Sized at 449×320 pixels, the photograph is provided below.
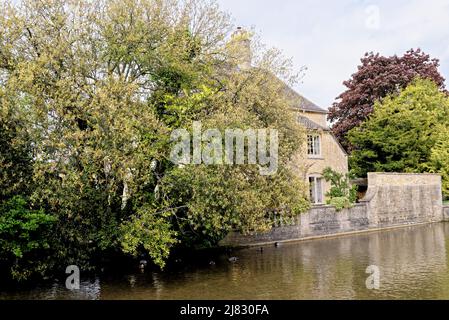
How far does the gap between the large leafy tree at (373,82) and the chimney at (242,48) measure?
90.9 feet

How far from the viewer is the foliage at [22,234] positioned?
1346 centimetres

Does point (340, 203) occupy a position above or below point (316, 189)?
below

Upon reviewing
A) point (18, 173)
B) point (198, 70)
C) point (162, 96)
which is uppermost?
point (198, 70)

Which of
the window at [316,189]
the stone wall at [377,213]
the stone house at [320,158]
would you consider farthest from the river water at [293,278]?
the stone house at [320,158]

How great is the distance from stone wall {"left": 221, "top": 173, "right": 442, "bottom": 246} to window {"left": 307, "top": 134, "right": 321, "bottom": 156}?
13.6 ft

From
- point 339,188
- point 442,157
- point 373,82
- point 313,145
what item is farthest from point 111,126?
point 373,82

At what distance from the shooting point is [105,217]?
1556 centimetres

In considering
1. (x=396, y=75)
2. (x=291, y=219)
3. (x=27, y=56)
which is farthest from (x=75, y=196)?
(x=396, y=75)

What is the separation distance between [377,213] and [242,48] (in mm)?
16609

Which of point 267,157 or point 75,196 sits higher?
point 267,157

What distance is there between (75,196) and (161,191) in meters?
2.89

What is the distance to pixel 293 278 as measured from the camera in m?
14.9

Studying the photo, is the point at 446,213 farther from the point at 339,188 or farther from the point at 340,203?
the point at 340,203

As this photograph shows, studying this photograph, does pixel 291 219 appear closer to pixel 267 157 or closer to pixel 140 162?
pixel 267 157
